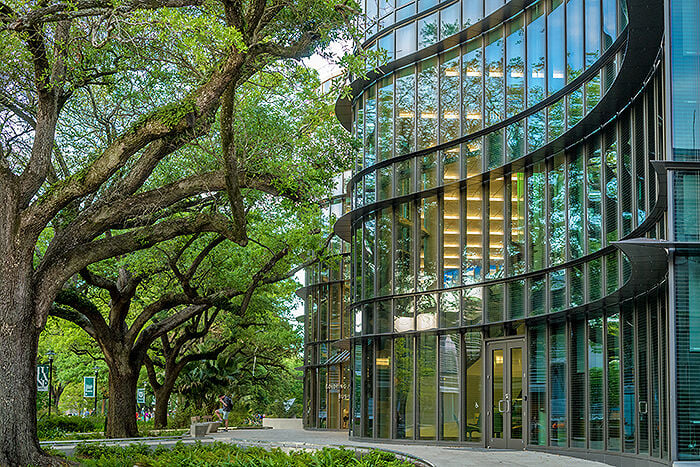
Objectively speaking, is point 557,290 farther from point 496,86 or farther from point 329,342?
point 329,342

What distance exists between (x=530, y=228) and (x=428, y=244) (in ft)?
11.7

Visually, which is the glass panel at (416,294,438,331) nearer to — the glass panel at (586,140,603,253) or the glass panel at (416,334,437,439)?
the glass panel at (416,334,437,439)

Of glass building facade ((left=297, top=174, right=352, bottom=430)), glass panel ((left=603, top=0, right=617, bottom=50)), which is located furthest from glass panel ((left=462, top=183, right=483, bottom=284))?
glass building facade ((left=297, top=174, right=352, bottom=430))

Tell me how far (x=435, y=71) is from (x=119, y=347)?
488 inches

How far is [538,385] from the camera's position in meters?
19.0

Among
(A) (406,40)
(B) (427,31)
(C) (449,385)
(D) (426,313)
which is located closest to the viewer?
(C) (449,385)

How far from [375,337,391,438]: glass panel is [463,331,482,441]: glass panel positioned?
2.64 m

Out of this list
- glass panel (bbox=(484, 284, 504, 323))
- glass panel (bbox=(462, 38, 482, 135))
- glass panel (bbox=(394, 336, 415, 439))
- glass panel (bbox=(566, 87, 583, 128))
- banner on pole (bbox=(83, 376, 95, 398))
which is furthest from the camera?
banner on pole (bbox=(83, 376, 95, 398))

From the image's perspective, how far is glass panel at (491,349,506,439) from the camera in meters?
20.1

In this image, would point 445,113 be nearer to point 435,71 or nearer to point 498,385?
point 435,71

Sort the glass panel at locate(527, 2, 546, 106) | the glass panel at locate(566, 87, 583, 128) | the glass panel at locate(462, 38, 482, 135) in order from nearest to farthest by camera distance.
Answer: the glass panel at locate(566, 87, 583, 128) → the glass panel at locate(527, 2, 546, 106) → the glass panel at locate(462, 38, 482, 135)

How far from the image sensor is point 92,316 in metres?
25.1

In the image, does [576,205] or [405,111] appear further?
[405,111]

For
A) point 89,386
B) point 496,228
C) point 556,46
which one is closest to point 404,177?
point 496,228
